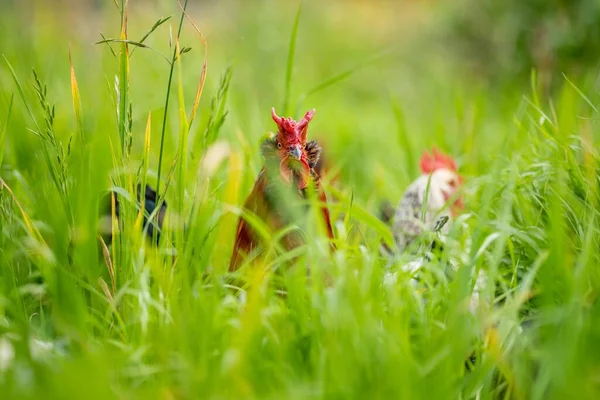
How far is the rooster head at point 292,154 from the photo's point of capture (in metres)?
1.73

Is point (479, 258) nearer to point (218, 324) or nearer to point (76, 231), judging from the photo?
point (218, 324)

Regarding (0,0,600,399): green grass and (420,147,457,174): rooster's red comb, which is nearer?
(0,0,600,399): green grass

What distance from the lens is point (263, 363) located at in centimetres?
138

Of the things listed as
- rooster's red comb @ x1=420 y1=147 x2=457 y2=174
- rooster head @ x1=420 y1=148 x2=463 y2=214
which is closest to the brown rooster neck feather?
rooster head @ x1=420 y1=148 x2=463 y2=214

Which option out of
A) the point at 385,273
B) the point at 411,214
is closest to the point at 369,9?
the point at 411,214

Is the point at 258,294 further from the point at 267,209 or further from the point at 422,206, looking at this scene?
the point at 422,206

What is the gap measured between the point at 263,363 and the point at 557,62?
3.74 metres

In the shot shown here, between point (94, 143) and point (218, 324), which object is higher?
point (94, 143)

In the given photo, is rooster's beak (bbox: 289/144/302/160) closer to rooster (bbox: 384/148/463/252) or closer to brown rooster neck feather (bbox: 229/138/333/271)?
brown rooster neck feather (bbox: 229/138/333/271)

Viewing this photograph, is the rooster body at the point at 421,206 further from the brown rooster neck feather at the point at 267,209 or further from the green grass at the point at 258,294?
the brown rooster neck feather at the point at 267,209

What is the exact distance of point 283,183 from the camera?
5.59 feet

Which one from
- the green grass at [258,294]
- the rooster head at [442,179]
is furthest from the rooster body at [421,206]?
the green grass at [258,294]

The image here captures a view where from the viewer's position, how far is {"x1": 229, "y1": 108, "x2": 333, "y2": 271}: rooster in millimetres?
1727

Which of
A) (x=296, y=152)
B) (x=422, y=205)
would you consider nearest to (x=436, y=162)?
(x=422, y=205)
